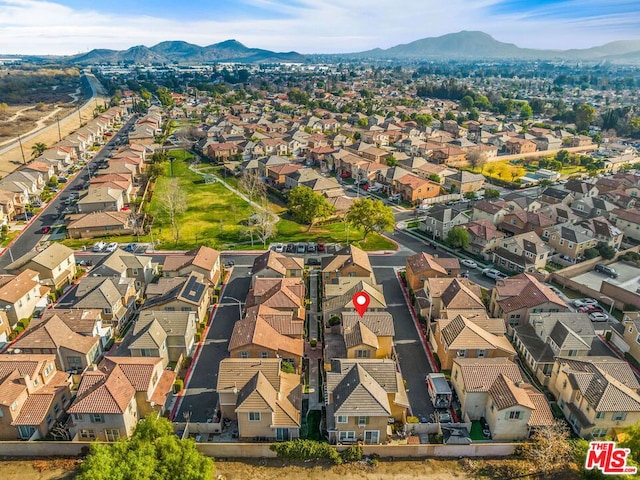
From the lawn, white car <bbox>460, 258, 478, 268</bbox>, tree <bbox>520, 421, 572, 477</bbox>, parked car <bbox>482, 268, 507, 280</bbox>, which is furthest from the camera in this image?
the lawn

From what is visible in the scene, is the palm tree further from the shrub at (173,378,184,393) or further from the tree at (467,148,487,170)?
the tree at (467,148,487,170)

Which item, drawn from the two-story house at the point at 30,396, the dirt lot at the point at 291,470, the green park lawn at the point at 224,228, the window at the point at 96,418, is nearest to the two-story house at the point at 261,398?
the dirt lot at the point at 291,470

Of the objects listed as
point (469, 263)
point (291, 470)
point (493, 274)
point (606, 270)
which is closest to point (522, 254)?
point (493, 274)

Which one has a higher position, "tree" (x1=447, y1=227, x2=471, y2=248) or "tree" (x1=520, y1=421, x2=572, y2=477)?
"tree" (x1=447, y1=227, x2=471, y2=248)

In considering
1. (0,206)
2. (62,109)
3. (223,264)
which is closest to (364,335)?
(223,264)

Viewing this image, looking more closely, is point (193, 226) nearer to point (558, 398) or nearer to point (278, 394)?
point (278, 394)

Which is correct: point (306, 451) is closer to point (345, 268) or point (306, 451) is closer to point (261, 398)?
point (261, 398)

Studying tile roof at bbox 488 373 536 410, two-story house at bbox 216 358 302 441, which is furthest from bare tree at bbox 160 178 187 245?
tile roof at bbox 488 373 536 410
